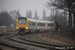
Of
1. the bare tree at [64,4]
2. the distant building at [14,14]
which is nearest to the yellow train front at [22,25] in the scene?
the bare tree at [64,4]

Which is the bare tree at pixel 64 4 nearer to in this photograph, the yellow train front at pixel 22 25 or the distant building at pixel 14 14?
the yellow train front at pixel 22 25

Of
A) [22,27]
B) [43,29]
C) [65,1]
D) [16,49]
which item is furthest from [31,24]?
[16,49]

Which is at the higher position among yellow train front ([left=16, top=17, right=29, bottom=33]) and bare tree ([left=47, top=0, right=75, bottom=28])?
bare tree ([left=47, top=0, right=75, bottom=28])

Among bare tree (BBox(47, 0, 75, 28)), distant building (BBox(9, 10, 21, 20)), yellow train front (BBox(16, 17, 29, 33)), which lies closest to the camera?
bare tree (BBox(47, 0, 75, 28))

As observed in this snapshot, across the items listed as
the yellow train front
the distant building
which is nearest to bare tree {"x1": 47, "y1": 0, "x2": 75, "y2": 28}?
the yellow train front

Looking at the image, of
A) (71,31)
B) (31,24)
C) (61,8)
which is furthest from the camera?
(31,24)

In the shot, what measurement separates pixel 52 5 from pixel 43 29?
10671mm

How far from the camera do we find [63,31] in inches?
696

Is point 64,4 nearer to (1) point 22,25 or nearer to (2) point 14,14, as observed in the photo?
(1) point 22,25

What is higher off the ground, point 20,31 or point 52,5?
point 52,5

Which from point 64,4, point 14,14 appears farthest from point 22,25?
point 14,14

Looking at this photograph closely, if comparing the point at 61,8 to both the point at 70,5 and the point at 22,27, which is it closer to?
the point at 70,5

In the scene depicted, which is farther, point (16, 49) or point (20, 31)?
point (20, 31)

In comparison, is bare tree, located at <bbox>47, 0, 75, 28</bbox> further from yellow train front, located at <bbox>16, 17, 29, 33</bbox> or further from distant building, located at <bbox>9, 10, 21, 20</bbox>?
distant building, located at <bbox>9, 10, 21, 20</bbox>
